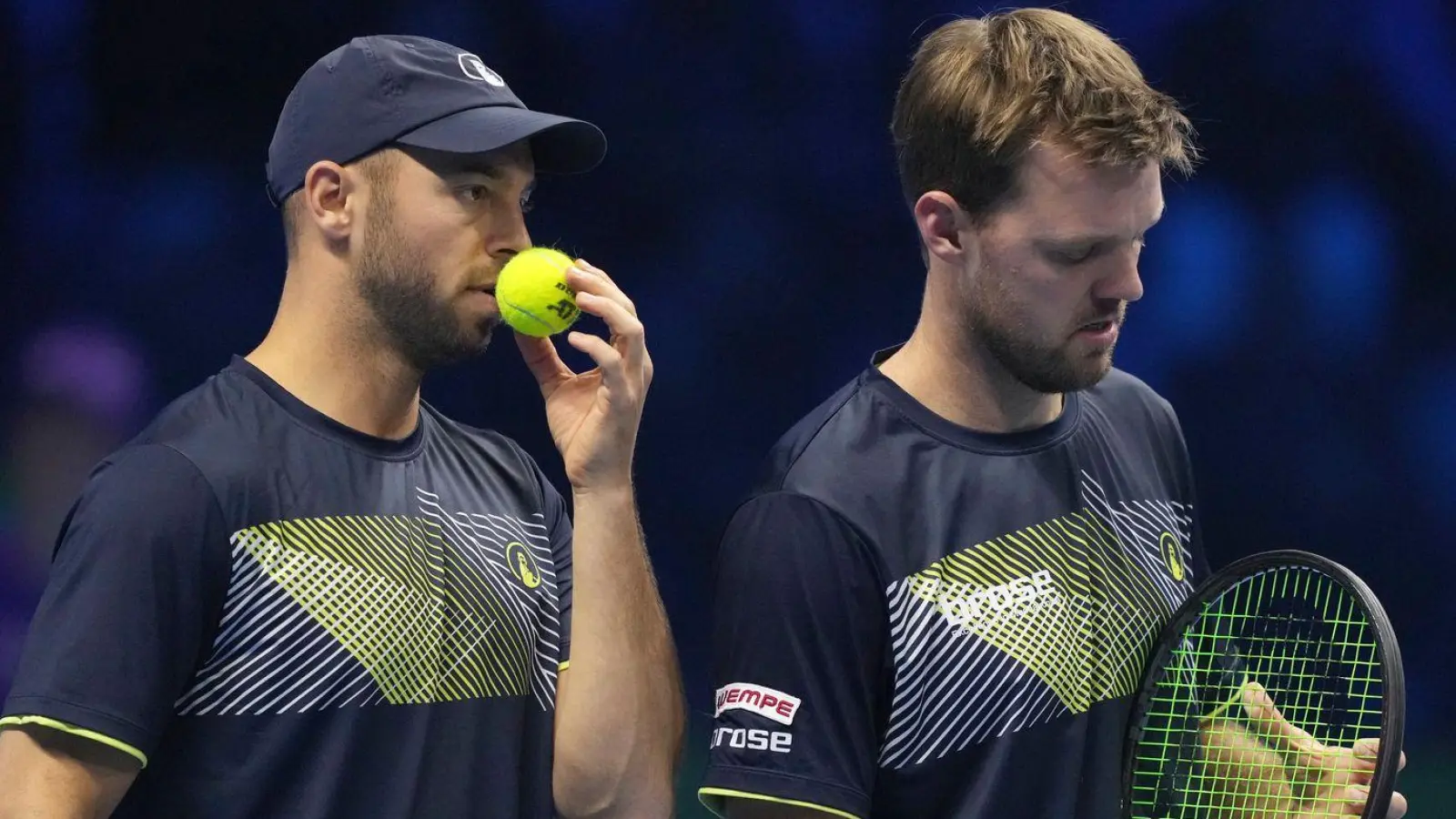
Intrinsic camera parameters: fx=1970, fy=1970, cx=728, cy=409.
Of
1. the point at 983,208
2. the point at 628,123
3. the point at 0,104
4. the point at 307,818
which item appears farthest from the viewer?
the point at 628,123

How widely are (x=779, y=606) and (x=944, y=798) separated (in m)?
0.34

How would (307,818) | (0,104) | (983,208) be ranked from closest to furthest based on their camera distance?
(307,818)
(983,208)
(0,104)

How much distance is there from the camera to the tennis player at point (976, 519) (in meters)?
2.52

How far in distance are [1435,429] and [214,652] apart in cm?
371

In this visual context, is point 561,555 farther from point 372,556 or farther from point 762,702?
point 762,702

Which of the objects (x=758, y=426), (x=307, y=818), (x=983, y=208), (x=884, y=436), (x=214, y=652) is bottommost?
(x=758, y=426)

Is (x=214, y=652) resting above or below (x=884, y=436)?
below

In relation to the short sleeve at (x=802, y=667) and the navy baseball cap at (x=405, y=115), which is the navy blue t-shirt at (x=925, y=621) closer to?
the short sleeve at (x=802, y=667)

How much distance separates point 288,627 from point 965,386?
0.97 meters

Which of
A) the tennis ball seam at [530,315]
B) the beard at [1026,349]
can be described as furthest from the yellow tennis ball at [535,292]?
the beard at [1026,349]

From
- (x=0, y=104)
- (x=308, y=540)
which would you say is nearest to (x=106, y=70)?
(x=0, y=104)

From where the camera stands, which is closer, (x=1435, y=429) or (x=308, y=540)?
(x=308, y=540)

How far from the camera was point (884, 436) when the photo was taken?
8.79 ft

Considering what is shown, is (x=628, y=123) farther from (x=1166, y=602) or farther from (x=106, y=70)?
(x=1166, y=602)
